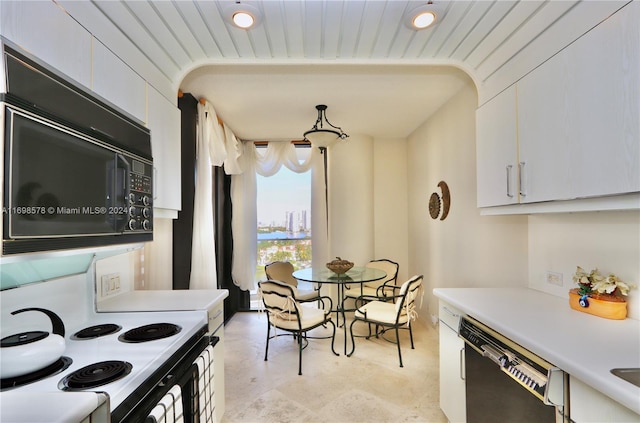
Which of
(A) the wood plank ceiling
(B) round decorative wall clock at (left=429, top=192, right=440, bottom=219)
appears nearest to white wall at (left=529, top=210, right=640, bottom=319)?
(A) the wood plank ceiling

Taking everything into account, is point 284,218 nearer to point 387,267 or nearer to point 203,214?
point 387,267

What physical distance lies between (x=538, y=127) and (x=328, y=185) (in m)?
3.03

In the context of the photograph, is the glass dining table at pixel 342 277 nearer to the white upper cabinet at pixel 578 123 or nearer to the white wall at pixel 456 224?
the white wall at pixel 456 224

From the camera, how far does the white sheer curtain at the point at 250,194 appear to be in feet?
14.1

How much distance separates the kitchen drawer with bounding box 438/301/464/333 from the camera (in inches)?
69.0

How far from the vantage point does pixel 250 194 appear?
434cm

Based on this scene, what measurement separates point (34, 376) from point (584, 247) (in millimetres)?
2399

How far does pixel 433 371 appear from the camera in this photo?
8.71 feet

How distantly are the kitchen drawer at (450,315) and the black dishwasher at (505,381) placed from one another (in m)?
0.08

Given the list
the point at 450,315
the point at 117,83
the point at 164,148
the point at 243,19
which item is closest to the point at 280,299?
the point at 450,315

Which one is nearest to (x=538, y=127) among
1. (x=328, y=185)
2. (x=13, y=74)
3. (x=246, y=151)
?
(x=13, y=74)

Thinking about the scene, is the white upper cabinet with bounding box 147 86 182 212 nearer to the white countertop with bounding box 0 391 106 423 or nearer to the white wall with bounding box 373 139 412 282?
the white countertop with bounding box 0 391 106 423

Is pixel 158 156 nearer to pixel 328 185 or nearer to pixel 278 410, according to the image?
pixel 278 410

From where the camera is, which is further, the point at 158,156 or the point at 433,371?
the point at 433,371
